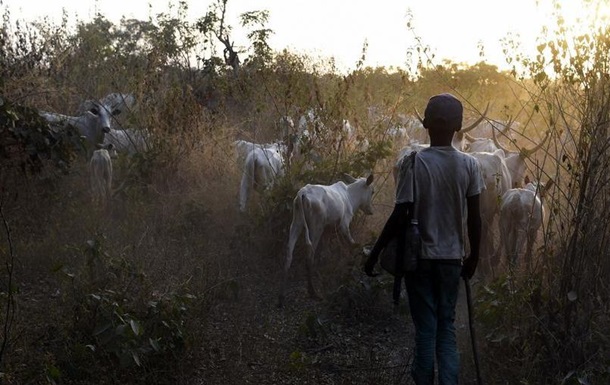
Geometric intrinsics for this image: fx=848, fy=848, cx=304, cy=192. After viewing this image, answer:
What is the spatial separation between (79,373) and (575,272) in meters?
3.25

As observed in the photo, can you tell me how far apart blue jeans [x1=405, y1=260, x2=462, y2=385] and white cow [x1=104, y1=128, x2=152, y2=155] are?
7852 millimetres

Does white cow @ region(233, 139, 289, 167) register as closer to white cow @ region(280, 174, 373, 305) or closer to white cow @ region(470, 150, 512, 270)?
white cow @ region(280, 174, 373, 305)

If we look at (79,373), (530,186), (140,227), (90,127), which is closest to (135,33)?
(90,127)

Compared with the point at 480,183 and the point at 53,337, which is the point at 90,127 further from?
the point at 480,183

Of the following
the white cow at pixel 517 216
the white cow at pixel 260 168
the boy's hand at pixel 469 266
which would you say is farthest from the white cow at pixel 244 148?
the boy's hand at pixel 469 266

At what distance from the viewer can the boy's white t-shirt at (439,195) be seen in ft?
14.9

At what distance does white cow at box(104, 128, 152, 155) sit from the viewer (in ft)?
39.7

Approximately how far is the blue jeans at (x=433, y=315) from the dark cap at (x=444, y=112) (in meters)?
0.75

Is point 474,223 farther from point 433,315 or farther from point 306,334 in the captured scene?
point 306,334

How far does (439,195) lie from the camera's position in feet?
14.9

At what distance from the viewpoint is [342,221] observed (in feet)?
27.7

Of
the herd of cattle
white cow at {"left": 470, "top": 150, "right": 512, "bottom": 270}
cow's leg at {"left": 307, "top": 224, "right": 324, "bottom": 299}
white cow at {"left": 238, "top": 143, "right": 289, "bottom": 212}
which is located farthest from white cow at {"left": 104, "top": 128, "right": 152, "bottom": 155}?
white cow at {"left": 470, "top": 150, "right": 512, "bottom": 270}

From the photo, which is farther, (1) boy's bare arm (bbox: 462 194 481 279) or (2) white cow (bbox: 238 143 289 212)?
(2) white cow (bbox: 238 143 289 212)

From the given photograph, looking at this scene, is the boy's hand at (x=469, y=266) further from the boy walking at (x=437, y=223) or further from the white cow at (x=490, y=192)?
the white cow at (x=490, y=192)
